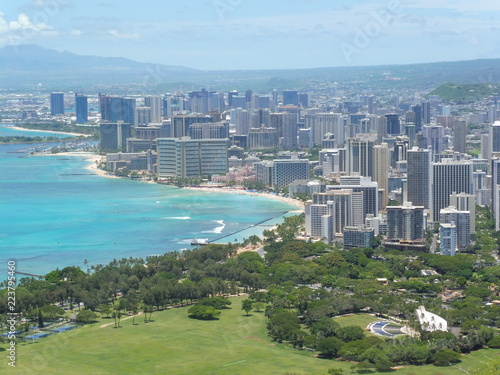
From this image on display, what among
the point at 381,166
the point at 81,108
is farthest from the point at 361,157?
the point at 81,108

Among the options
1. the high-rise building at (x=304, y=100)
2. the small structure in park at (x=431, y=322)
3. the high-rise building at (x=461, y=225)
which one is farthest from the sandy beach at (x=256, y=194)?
the high-rise building at (x=304, y=100)

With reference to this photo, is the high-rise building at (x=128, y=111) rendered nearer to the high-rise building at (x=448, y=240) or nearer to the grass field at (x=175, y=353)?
the high-rise building at (x=448, y=240)

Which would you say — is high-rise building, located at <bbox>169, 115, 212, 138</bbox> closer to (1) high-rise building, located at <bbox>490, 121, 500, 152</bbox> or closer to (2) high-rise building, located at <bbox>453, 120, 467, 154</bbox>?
(2) high-rise building, located at <bbox>453, 120, 467, 154</bbox>

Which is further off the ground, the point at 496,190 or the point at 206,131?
the point at 206,131

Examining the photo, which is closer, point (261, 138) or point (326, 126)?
point (261, 138)

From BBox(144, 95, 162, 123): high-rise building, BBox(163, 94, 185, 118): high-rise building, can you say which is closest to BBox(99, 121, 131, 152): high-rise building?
BBox(144, 95, 162, 123): high-rise building

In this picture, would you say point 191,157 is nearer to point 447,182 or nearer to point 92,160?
point 92,160
